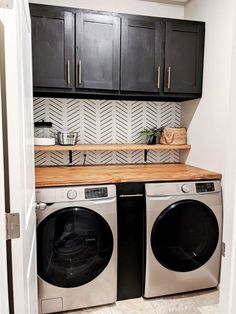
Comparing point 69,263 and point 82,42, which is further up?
point 82,42

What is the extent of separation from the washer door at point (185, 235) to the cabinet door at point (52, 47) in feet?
4.53

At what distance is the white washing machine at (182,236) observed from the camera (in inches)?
80.8

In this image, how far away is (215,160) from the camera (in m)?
2.30

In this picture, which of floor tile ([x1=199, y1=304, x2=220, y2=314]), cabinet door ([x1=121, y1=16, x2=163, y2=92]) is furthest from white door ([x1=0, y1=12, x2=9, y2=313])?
floor tile ([x1=199, y1=304, x2=220, y2=314])

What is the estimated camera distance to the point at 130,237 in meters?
2.06

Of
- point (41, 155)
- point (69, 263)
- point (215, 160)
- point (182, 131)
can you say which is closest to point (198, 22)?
point (182, 131)

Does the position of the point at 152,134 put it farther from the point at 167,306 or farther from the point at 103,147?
the point at 167,306

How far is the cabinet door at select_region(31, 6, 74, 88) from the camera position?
6.88 ft

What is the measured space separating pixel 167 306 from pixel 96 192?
1.08 metres

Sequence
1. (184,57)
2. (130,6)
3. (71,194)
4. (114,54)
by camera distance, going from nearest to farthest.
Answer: (71,194) < (114,54) < (184,57) < (130,6)

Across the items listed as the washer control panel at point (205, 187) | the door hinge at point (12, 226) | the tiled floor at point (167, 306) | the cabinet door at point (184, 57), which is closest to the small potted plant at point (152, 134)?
the cabinet door at point (184, 57)

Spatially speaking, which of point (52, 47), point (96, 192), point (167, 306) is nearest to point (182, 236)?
point (167, 306)

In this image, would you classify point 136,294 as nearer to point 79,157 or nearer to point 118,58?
point 79,157

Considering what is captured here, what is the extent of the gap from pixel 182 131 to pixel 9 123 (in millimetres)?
2115
